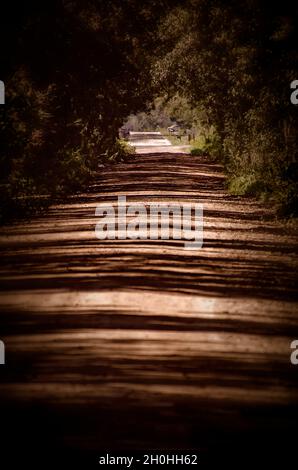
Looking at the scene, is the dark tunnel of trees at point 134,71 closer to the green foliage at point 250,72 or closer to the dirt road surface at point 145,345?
the green foliage at point 250,72

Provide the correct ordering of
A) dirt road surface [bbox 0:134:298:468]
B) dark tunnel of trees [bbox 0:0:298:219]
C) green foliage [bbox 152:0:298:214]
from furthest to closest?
green foliage [bbox 152:0:298:214], dark tunnel of trees [bbox 0:0:298:219], dirt road surface [bbox 0:134:298:468]

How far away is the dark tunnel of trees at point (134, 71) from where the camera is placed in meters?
16.3

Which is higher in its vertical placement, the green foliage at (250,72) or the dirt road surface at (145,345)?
the green foliage at (250,72)

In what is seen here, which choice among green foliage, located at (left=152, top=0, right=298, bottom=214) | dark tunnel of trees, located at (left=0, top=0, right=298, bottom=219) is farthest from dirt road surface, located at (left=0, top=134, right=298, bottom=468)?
green foliage, located at (left=152, top=0, right=298, bottom=214)

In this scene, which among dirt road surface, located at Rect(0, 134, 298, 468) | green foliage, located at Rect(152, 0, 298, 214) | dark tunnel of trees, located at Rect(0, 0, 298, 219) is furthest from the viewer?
green foliage, located at Rect(152, 0, 298, 214)

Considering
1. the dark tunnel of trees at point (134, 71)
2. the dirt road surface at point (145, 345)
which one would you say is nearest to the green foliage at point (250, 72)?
the dark tunnel of trees at point (134, 71)

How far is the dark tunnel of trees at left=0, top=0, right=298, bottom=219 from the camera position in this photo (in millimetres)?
16266

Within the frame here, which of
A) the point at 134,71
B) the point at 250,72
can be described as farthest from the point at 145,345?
the point at 134,71

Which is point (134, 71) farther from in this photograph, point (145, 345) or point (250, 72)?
point (145, 345)

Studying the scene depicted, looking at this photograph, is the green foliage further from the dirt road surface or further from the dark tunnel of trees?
the dirt road surface

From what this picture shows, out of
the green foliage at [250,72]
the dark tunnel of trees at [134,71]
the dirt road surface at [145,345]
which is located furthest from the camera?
the green foliage at [250,72]

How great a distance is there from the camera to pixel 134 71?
88.1ft

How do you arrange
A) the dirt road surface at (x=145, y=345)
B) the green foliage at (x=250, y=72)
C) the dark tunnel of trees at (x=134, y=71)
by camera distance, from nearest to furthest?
the dirt road surface at (x=145, y=345) < the dark tunnel of trees at (x=134, y=71) < the green foliage at (x=250, y=72)

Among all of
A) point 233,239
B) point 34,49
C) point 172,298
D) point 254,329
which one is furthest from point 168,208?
point 254,329
